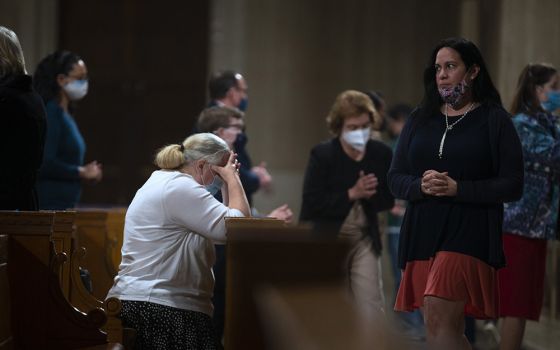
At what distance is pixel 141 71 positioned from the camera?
42.0 feet

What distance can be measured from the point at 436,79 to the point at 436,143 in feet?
1.04

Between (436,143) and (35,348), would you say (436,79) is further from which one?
(35,348)

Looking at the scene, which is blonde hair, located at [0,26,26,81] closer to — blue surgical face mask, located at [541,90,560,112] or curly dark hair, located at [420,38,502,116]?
curly dark hair, located at [420,38,502,116]

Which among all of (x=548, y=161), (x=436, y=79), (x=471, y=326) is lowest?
(x=471, y=326)

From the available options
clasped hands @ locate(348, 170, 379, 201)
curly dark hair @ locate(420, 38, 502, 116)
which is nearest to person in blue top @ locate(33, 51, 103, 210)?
clasped hands @ locate(348, 170, 379, 201)

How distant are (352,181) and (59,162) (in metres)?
1.81

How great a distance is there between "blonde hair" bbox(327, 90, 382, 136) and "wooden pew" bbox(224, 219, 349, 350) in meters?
2.42

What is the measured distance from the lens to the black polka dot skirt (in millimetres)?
4863

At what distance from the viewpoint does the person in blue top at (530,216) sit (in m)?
5.93

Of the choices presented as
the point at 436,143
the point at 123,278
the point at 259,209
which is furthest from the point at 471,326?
the point at 259,209

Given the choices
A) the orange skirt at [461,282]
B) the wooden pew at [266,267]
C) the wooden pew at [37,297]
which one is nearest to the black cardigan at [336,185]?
the orange skirt at [461,282]

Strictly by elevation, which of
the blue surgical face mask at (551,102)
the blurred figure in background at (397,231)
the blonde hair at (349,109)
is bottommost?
the blurred figure in background at (397,231)

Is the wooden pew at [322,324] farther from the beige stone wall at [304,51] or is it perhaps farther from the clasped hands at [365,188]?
the beige stone wall at [304,51]

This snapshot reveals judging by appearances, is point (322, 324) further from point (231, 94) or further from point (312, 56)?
point (312, 56)
